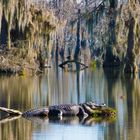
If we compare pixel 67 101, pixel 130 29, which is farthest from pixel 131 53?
pixel 67 101

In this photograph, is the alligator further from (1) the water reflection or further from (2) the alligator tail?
(1) the water reflection

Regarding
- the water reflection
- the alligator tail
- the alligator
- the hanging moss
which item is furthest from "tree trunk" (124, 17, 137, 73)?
the alligator tail

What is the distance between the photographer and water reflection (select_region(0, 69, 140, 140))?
15.5 m

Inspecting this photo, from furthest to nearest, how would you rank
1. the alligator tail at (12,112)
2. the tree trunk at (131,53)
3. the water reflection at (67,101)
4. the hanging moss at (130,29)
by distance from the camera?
the tree trunk at (131,53), the hanging moss at (130,29), the alligator tail at (12,112), the water reflection at (67,101)

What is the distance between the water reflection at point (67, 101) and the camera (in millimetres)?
15477

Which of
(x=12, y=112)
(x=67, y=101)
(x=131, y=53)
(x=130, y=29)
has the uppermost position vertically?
(x=130, y=29)

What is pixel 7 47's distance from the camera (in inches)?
1538

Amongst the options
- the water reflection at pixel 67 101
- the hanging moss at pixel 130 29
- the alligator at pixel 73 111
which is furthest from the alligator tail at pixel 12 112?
the hanging moss at pixel 130 29

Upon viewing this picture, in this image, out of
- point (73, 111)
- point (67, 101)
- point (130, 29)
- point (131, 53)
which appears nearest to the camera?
point (73, 111)

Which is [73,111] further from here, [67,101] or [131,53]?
[131,53]

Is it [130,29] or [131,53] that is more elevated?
[130,29]

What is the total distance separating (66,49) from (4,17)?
42.3 meters

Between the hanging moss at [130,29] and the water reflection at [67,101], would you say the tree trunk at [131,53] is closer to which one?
the hanging moss at [130,29]

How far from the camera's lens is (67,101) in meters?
24.2
